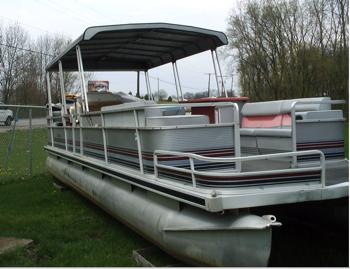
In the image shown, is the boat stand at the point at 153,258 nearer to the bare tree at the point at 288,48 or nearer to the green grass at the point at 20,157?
the green grass at the point at 20,157

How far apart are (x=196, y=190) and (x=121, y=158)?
6.66 ft

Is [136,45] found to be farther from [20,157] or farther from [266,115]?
[20,157]

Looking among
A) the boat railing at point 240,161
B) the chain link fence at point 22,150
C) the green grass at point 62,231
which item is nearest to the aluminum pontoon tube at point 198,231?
the boat railing at point 240,161

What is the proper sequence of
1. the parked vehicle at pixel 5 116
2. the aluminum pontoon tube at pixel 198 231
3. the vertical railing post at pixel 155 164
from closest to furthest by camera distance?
1. the aluminum pontoon tube at pixel 198 231
2. the vertical railing post at pixel 155 164
3. the parked vehicle at pixel 5 116

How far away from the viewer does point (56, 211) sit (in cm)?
805

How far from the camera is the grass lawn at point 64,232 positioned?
5414mm

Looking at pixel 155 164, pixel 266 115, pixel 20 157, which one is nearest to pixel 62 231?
pixel 155 164

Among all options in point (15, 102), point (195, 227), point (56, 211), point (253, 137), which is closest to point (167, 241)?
point (195, 227)

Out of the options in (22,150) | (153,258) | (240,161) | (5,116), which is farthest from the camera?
(5,116)

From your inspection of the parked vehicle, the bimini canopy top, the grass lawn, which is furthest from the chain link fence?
the bimini canopy top

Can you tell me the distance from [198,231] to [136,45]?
206 inches

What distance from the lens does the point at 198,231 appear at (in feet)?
14.3

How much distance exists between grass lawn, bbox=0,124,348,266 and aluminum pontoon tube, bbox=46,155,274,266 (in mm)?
521

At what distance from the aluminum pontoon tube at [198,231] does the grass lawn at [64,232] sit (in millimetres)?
521
